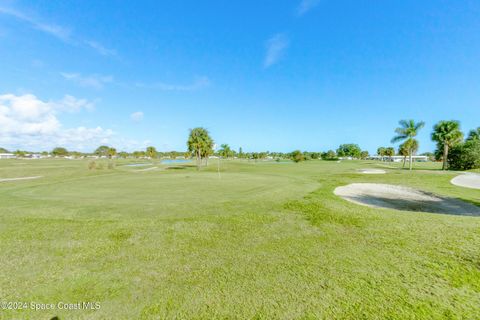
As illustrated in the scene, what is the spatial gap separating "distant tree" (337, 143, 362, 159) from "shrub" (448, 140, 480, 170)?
121m

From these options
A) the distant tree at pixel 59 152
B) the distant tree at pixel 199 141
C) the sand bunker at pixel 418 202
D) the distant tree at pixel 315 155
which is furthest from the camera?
the distant tree at pixel 59 152

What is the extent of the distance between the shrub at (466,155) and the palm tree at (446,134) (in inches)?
77.3

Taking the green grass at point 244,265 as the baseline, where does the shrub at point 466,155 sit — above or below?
above

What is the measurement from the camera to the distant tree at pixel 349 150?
156625 mm

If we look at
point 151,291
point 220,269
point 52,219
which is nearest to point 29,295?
point 151,291

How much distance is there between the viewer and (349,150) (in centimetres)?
15788

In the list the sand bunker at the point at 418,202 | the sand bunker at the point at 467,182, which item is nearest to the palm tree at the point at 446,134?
the sand bunker at the point at 467,182

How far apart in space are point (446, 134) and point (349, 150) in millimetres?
129019

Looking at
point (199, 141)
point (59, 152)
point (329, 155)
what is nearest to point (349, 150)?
point (329, 155)

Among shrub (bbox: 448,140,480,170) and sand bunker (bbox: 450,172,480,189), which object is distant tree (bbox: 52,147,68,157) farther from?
shrub (bbox: 448,140,480,170)

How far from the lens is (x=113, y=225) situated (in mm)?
7801

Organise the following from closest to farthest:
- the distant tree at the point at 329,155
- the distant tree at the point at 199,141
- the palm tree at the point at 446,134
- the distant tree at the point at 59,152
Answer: the palm tree at the point at 446,134, the distant tree at the point at 199,141, the distant tree at the point at 329,155, the distant tree at the point at 59,152

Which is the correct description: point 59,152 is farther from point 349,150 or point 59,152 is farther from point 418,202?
point 349,150

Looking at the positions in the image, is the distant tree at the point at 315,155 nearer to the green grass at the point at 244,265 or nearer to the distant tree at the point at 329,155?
the distant tree at the point at 329,155
